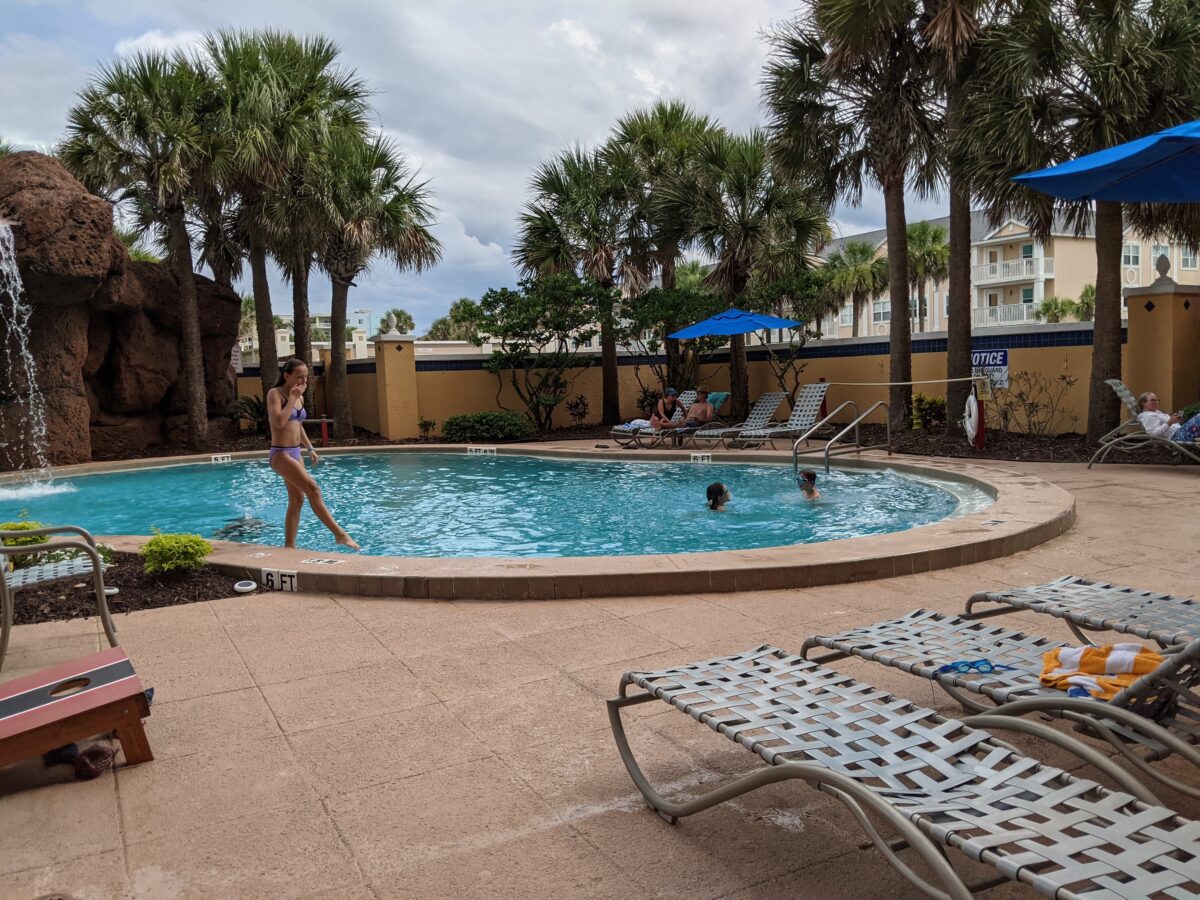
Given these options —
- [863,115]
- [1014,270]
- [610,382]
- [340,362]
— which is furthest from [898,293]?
[1014,270]

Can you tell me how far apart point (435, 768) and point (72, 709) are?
48.6 inches

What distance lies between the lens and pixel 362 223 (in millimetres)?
17969

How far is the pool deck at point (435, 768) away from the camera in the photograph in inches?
96.2

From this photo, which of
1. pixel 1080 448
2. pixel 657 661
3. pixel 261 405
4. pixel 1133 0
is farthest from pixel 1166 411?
pixel 261 405

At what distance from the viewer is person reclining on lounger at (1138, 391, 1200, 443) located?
10.2m

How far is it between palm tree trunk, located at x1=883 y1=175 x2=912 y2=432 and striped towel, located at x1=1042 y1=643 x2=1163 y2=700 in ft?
38.1

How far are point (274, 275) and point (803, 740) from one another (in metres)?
21.0

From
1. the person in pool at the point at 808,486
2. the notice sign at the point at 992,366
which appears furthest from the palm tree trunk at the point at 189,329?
the notice sign at the point at 992,366

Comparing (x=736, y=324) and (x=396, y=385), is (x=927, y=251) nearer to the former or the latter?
(x=736, y=324)

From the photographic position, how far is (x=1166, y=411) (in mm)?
12688

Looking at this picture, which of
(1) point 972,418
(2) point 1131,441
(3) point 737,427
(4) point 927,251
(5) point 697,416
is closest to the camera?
(2) point 1131,441

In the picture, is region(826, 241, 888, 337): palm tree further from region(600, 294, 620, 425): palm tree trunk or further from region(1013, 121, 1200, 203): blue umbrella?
region(1013, 121, 1200, 203): blue umbrella

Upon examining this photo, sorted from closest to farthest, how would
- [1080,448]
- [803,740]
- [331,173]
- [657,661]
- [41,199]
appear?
[803,740] < [657,661] < [1080,448] < [41,199] < [331,173]

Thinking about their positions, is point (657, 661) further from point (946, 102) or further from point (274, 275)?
point (274, 275)
